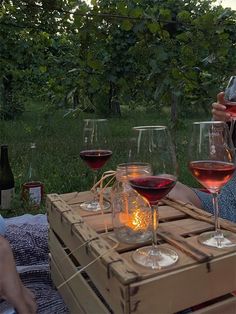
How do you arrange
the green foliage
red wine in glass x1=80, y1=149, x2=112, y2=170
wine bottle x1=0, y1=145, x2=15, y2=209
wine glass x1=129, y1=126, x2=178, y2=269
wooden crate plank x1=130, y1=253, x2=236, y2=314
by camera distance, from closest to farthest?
wooden crate plank x1=130, y1=253, x2=236, y2=314 → wine glass x1=129, y1=126, x2=178, y2=269 → red wine in glass x1=80, y1=149, x2=112, y2=170 → the green foliage → wine bottle x1=0, y1=145, x2=15, y2=209

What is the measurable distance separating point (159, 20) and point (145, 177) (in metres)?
2.07

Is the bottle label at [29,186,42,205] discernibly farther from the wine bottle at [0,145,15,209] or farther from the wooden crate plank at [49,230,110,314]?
the wooden crate plank at [49,230,110,314]

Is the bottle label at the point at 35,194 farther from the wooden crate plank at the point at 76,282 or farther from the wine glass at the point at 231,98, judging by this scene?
the wine glass at the point at 231,98

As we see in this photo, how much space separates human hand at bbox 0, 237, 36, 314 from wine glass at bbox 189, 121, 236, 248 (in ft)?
2.17

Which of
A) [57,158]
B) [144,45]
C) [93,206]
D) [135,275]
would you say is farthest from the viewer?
[57,158]

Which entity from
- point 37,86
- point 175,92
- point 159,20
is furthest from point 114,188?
point 37,86

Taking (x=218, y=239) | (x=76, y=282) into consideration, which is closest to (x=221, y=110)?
(x=218, y=239)

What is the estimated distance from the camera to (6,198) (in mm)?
3160

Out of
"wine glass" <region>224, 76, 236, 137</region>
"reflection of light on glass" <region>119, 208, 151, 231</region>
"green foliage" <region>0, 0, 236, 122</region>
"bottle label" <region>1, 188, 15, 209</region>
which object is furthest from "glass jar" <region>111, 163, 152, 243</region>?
"bottle label" <region>1, 188, 15, 209</region>

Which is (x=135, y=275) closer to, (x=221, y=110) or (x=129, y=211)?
(x=129, y=211)

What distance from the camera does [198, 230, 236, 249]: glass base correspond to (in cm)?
113

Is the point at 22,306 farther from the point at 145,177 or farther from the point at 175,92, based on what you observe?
the point at 175,92

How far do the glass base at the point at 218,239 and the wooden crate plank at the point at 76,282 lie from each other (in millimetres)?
337

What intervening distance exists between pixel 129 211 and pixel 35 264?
3.28 ft
